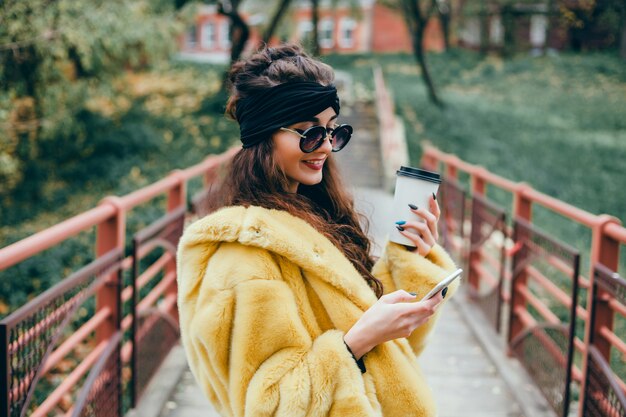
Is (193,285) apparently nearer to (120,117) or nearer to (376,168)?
(376,168)

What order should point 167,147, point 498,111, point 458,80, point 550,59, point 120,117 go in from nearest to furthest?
point 167,147, point 120,117, point 498,111, point 458,80, point 550,59

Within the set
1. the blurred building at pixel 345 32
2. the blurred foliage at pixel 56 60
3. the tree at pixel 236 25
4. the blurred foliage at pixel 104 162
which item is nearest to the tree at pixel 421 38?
the tree at pixel 236 25

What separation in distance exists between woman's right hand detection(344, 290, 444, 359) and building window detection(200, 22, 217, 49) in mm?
45967

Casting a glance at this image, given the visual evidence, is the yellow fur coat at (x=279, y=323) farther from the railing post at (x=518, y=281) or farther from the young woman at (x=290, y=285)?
the railing post at (x=518, y=281)

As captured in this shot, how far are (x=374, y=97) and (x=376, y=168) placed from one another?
6955 millimetres

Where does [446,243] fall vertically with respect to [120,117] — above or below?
below

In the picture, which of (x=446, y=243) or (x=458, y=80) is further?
(x=458, y=80)

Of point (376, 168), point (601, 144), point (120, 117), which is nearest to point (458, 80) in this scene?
point (601, 144)

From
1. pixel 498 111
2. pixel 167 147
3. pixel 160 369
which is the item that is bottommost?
pixel 160 369

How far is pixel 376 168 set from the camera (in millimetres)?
14633

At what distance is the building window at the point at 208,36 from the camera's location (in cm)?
4491

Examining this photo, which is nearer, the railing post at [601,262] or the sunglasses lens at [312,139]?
the sunglasses lens at [312,139]

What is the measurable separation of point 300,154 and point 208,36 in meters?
46.2

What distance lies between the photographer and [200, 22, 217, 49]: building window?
44.9m
